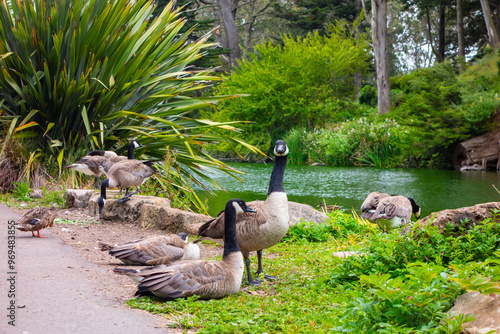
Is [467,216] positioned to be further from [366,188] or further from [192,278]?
[366,188]

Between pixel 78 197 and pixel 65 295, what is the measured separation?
4.50m

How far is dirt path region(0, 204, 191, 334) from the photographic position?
3053mm

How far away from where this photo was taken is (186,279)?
151 inches

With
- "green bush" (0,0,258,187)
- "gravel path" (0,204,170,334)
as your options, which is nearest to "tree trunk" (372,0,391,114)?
"green bush" (0,0,258,187)

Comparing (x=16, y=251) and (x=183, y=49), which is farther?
(x=183, y=49)

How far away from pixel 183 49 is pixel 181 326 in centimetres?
821

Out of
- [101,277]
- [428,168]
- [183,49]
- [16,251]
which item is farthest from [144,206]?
[428,168]

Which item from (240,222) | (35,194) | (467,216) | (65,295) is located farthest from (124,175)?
(467,216)

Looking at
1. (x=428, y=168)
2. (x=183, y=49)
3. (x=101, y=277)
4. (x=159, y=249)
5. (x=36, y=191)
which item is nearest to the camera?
(x=101, y=277)

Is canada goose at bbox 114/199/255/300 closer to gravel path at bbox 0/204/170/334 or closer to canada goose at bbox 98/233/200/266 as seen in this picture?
gravel path at bbox 0/204/170/334

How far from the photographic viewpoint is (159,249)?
4609 mm

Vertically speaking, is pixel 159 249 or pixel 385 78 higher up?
pixel 385 78

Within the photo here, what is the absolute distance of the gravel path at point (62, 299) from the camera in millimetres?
3037

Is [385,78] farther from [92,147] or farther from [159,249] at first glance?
[159,249]
